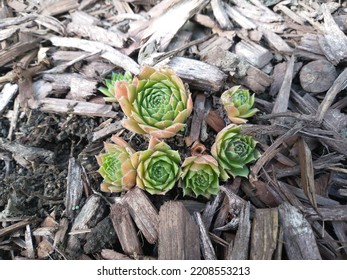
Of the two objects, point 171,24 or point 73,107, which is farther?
point 171,24

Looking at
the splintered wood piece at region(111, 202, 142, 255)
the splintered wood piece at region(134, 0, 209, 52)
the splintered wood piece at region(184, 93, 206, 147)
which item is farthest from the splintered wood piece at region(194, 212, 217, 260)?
the splintered wood piece at region(134, 0, 209, 52)

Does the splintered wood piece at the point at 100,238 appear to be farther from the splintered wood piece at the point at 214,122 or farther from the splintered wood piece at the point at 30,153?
the splintered wood piece at the point at 214,122

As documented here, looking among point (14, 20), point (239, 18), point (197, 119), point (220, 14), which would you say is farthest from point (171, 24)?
point (14, 20)

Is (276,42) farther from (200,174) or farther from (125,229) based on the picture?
(125,229)

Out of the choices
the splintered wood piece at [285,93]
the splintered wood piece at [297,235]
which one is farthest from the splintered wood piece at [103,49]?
the splintered wood piece at [297,235]

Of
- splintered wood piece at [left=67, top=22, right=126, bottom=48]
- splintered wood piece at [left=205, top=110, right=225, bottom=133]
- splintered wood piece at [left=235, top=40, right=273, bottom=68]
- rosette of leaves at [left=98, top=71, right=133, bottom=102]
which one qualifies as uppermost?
splintered wood piece at [left=67, top=22, right=126, bottom=48]

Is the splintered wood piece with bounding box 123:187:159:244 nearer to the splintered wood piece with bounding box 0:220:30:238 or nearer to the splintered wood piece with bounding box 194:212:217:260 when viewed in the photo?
the splintered wood piece with bounding box 194:212:217:260
